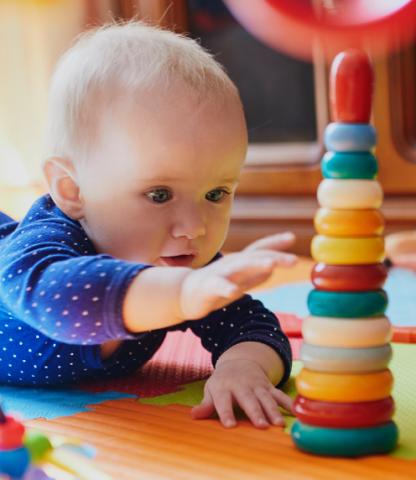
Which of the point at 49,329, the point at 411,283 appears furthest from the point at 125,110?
the point at 411,283

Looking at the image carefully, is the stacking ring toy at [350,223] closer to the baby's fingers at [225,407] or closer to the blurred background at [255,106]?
the baby's fingers at [225,407]

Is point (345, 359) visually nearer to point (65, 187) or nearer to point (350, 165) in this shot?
point (350, 165)

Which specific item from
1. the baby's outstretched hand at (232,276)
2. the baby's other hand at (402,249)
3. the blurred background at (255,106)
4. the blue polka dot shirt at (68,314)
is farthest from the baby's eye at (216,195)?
the blurred background at (255,106)

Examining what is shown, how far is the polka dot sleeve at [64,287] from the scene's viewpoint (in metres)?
0.68

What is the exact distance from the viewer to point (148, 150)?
83 centimetres

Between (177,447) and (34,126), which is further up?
(177,447)

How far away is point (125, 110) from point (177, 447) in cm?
32

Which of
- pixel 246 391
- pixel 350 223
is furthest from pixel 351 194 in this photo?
pixel 246 391

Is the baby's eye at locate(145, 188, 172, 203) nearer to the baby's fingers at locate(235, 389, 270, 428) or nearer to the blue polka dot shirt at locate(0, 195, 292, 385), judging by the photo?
the blue polka dot shirt at locate(0, 195, 292, 385)

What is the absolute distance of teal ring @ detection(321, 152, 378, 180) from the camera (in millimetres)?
622

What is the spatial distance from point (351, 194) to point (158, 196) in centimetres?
27

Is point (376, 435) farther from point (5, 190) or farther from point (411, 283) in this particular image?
point (5, 190)

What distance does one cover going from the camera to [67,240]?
0.82m

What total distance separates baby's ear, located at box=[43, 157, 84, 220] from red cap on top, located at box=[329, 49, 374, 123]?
34cm
